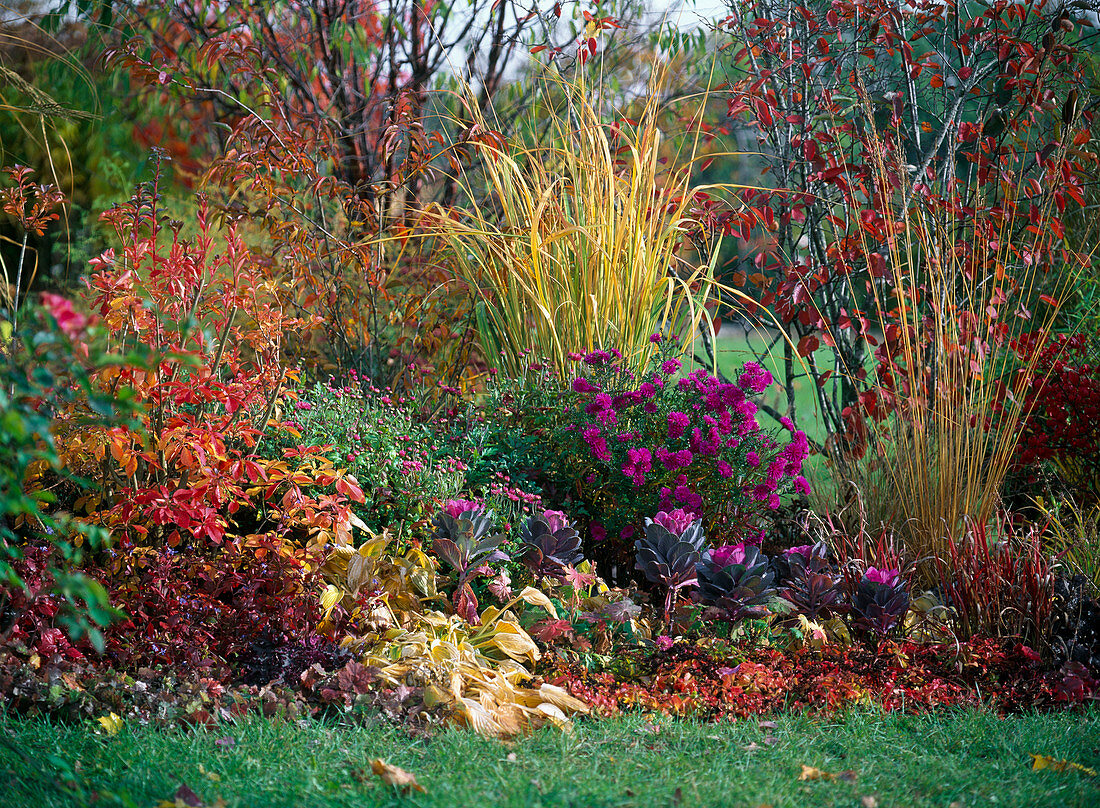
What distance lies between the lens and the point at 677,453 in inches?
120

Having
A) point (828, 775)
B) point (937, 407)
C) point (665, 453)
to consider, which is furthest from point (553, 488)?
point (828, 775)

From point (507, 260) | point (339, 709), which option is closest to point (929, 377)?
point (507, 260)

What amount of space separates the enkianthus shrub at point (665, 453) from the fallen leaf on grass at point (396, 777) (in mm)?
1463

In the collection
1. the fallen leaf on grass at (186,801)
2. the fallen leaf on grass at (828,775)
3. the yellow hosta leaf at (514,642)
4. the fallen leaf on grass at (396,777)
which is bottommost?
the fallen leaf on grass at (828,775)

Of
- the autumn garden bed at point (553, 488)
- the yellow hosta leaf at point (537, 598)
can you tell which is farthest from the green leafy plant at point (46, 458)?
the yellow hosta leaf at point (537, 598)

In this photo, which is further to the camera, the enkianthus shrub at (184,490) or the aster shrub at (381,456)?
the aster shrub at (381,456)

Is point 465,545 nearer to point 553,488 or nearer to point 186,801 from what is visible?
point 553,488

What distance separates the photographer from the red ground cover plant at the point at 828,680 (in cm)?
239

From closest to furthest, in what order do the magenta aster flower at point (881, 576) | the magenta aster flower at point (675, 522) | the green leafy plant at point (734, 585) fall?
the green leafy plant at point (734, 585) < the magenta aster flower at point (881, 576) < the magenta aster flower at point (675, 522)

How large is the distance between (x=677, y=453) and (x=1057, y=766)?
142cm

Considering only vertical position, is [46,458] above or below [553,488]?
above

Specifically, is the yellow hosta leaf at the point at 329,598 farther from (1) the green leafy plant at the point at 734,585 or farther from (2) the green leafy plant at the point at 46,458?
(1) the green leafy plant at the point at 734,585

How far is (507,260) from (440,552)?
164 centimetres

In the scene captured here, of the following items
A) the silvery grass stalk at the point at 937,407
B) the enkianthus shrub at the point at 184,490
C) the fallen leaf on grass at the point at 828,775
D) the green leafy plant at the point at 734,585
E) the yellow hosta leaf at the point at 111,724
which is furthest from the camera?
the silvery grass stalk at the point at 937,407
